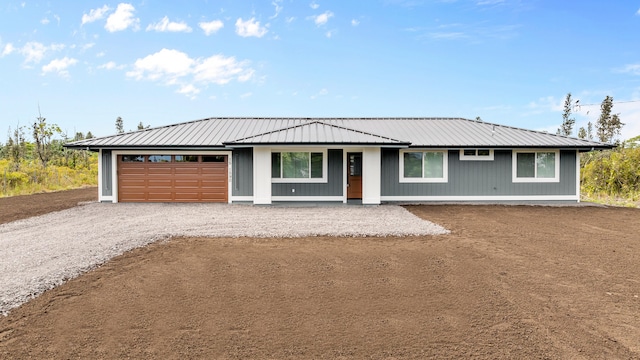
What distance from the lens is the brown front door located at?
1298 centimetres

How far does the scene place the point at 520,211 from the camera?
434 inches

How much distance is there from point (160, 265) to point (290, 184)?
303 inches

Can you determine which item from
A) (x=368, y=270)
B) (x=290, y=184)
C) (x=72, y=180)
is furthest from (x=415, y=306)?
(x=72, y=180)

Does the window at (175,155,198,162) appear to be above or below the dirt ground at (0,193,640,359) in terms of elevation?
above

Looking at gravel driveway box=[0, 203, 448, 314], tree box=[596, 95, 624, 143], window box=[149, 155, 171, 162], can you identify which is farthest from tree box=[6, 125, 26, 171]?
tree box=[596, 95, 624, 143]

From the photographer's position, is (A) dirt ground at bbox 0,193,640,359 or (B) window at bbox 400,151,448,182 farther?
(B) window at bbox 400,151,448,182

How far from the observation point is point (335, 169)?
41.0 ft

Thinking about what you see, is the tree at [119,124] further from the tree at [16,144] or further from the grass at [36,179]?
the grass at [36,179]

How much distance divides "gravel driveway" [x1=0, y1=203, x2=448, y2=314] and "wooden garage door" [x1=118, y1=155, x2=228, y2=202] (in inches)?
31.5

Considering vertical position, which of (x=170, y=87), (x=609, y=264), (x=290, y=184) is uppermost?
(x=170, y=87)

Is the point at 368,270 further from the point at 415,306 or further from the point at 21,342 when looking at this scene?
the point at 21,342

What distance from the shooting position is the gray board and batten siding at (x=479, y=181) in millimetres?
12945

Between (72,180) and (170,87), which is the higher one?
(170,87)

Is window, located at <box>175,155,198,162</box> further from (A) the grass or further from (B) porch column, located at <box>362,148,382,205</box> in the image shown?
(A) the grass
